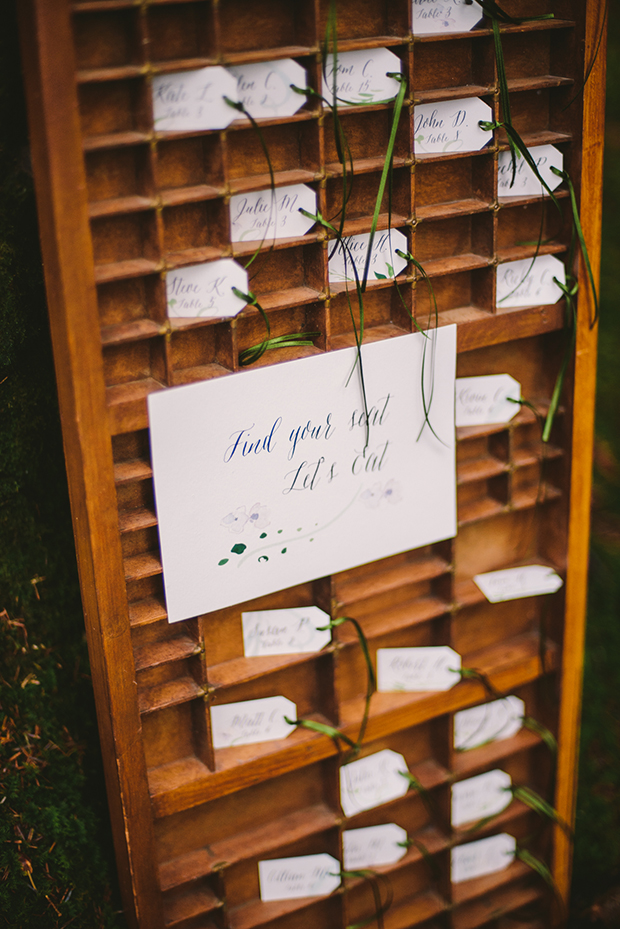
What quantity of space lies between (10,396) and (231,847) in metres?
0.82

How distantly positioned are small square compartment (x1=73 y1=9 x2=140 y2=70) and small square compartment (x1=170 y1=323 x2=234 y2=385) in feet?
1.14

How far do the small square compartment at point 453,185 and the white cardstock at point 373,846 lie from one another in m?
1.08

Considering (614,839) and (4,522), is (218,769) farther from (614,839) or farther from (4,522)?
(614,839)

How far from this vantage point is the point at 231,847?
57.2 inches

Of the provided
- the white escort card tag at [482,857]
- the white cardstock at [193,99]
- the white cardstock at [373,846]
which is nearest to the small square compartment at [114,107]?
A: the white cardstock at [193,99]

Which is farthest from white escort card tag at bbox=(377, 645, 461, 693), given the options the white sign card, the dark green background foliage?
the dark green background foliage

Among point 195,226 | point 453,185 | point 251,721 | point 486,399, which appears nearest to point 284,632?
point 251,721

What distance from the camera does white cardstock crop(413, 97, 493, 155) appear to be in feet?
4.18

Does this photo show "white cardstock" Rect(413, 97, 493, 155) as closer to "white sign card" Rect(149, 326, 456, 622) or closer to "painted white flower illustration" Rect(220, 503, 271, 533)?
"white sign card" Rect(149, 326, 456, 622)

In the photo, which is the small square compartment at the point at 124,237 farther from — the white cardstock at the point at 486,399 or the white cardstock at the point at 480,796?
the white cardstock at the point at 480,796

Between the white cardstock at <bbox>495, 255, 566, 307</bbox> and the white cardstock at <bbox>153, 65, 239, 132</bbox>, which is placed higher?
the white cardstock at <bbox>153, 65, 239, 132</bbox>

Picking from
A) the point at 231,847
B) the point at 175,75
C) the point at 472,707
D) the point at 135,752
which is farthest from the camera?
the point at 472,707

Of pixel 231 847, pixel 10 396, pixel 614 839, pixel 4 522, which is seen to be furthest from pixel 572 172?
pixel 614 839

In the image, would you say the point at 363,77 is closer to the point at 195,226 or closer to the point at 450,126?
the point at 450,126
